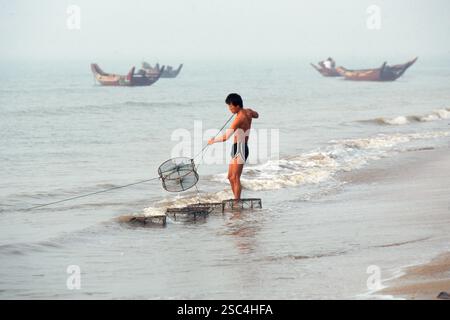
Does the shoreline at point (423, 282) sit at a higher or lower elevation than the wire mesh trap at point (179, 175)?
lower

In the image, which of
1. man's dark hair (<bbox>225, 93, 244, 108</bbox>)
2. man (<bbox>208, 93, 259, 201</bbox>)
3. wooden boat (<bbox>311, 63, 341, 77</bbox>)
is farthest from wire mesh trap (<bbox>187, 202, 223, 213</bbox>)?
wooden boat (<bbox>311, 63, 341, 77</bbox>)

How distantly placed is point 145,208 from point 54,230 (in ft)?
6.09

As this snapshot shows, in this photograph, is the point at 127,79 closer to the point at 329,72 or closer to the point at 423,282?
the point at 329,72

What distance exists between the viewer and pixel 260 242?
8.78 metres

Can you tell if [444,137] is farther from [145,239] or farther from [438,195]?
[145,239]

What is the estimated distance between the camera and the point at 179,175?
34.7 feet

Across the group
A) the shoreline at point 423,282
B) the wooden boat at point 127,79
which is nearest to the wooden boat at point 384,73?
the wooden boat at point 127,79

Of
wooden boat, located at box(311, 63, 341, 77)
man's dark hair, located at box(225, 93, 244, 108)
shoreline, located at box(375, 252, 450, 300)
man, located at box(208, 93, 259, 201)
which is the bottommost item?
wooden boat, located at box(311, 63, 341, 77)

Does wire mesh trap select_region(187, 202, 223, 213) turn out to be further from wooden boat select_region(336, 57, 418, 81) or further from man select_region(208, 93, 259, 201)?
wooden boat select_region(336, 57, 418, 81)

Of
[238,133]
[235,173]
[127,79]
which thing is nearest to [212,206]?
[235,173]

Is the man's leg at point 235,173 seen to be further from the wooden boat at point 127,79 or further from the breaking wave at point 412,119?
the wooden boat at point 127,79

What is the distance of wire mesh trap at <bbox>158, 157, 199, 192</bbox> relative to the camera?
34.4 feet

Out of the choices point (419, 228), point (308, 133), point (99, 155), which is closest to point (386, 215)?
point (419, 228)

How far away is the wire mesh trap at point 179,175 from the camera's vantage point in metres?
10.5
